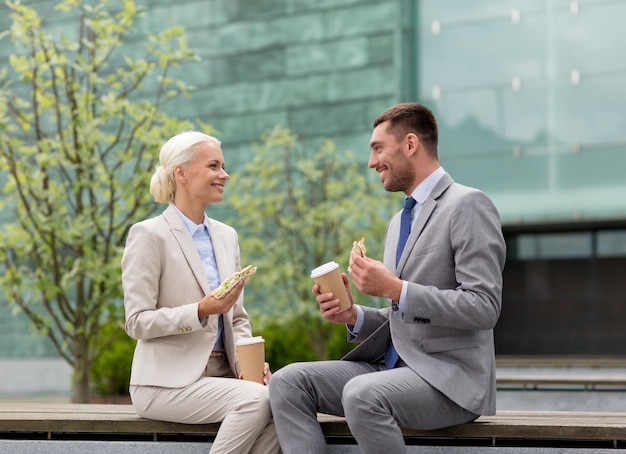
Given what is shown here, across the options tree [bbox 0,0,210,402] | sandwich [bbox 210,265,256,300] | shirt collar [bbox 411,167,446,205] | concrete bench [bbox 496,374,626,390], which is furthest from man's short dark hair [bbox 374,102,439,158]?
concrete bench [bbox 496,374,626,390]

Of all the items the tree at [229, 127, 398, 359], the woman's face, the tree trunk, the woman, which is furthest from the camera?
the tree at [229, 127, 398, 359]

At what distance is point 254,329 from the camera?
14633 millimetres

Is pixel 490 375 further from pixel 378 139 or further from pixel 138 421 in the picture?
pixel 138 421

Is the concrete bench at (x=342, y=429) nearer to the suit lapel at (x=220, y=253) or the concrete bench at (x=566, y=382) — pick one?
the suit lapel at (x=220, y=253)

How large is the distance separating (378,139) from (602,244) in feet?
42.6

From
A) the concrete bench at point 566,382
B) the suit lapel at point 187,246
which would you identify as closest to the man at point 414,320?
the suit lapel at point 187,246

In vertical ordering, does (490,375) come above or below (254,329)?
above

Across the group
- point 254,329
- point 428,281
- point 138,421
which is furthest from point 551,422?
point 254,329

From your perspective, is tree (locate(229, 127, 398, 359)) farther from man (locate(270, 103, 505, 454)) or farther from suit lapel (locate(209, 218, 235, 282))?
man (locate(270, 103, 505, 454))

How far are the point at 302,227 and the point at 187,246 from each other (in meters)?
10.4

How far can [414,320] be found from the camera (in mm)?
4047

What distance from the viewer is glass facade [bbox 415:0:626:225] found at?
1606 centimetres

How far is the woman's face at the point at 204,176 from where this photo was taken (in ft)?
16.1

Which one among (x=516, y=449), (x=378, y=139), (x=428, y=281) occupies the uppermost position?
(x=378, y=139)
